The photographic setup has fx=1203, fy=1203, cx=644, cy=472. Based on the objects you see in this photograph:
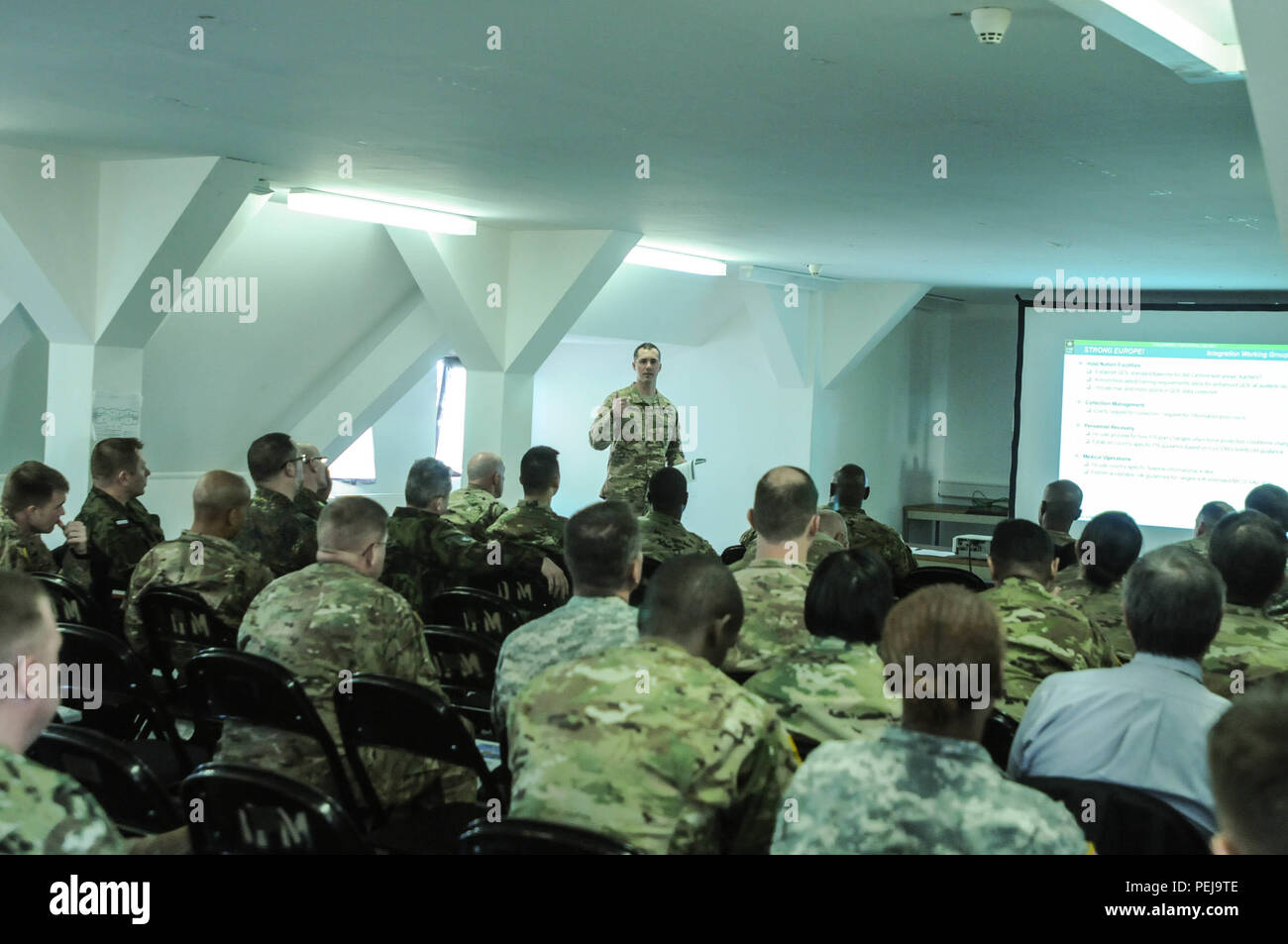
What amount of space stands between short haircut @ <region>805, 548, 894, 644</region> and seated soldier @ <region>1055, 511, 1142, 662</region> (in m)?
1.59

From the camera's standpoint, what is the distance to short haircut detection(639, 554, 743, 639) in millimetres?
2340

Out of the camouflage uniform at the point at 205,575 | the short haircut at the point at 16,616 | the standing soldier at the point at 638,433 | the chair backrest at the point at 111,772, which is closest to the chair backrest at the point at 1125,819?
the chair backrest at the point at 111,772

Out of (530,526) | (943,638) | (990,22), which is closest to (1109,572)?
(990,22)

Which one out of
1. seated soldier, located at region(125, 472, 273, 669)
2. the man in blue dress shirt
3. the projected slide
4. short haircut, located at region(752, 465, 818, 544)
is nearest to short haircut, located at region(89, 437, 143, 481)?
seated soldier, located at region(125, 472, 273, 669)

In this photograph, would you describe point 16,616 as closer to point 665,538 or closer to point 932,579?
point 665,538

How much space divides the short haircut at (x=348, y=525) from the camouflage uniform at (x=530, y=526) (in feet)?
7.20

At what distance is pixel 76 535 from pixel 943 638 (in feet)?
13.3

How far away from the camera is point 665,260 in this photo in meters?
10.3

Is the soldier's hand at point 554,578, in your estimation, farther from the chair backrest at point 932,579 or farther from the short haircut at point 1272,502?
the short haircut at point 1272,502

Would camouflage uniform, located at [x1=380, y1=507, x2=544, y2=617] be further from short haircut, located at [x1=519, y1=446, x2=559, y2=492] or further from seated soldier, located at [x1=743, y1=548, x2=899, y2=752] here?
seated soldier, located at [x1=743, y1=548, x2=899, y2=752]

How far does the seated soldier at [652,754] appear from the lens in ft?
6.68

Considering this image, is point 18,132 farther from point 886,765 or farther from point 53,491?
point 886,765

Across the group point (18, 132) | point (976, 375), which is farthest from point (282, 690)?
point (976, 375)

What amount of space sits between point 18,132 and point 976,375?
11.2 m
